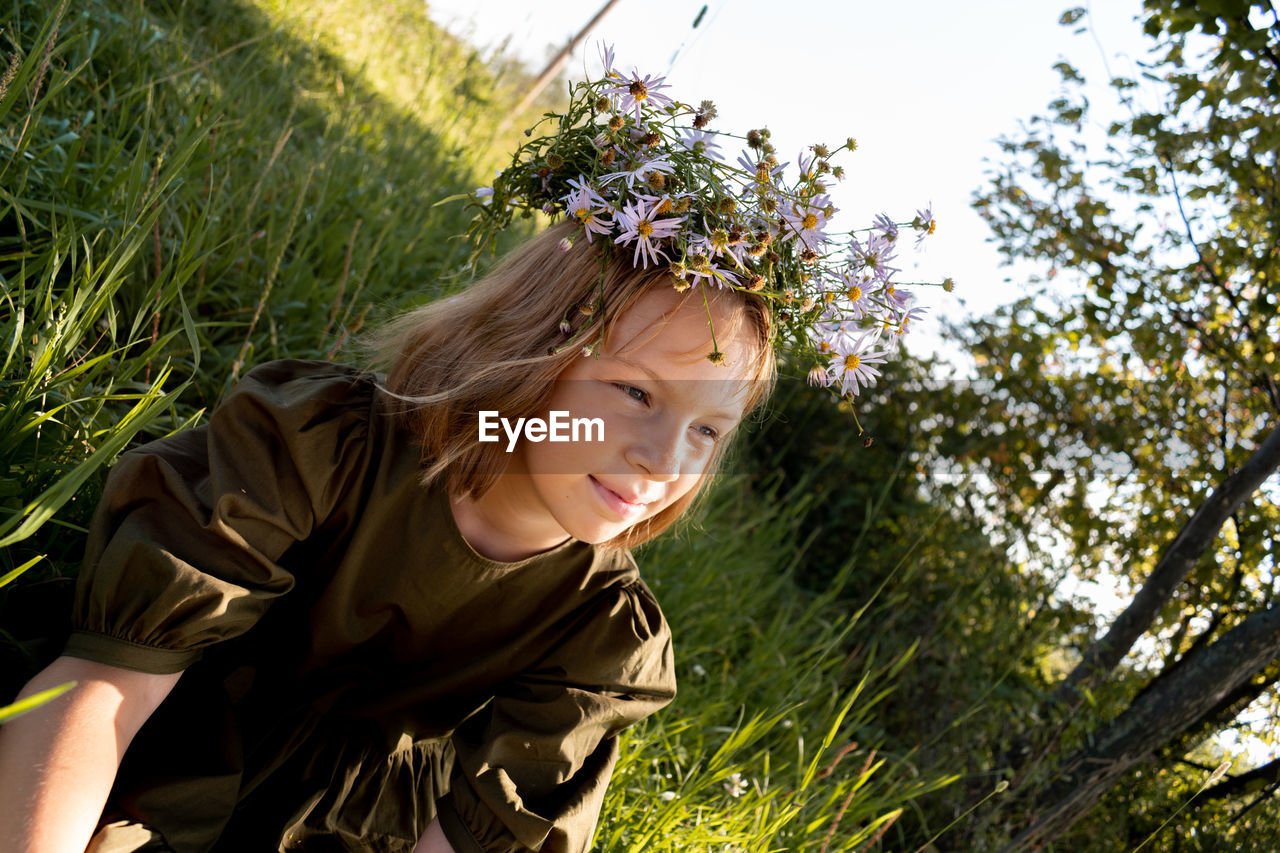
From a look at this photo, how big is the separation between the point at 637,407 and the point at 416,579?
48 centimetres

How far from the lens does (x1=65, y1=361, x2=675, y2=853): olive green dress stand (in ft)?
4.34

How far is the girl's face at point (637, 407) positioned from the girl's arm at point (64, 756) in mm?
675

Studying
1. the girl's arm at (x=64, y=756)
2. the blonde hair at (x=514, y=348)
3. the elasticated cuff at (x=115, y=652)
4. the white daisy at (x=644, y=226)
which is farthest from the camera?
the blonde hair at (x=514, y=348)

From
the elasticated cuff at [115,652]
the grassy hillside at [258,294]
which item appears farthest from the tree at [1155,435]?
the elasticated cuff at [115,652]

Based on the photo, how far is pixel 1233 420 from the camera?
148 inches

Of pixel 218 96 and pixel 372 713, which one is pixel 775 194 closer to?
pixel 372 713

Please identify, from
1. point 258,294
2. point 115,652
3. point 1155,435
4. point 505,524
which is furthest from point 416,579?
point 1155,435

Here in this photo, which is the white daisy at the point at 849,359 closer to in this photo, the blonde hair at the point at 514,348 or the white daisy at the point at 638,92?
the blonde hair at the point at 514,348

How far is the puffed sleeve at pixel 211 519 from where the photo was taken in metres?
1.26

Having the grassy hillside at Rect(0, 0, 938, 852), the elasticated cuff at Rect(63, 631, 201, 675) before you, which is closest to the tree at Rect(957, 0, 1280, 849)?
the grassy hillside at Rect(0, 0, 938, 852)

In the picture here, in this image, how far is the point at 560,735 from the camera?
5.04ft

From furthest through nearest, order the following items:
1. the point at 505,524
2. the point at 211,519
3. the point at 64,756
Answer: the point at 505,524
the point at 211,519
the point at 64,756

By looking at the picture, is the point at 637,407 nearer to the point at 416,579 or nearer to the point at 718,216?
the point at 718,216

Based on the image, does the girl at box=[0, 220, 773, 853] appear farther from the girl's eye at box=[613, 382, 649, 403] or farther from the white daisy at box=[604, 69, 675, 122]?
the white daisy at box=[604, 69, 675, 122]
